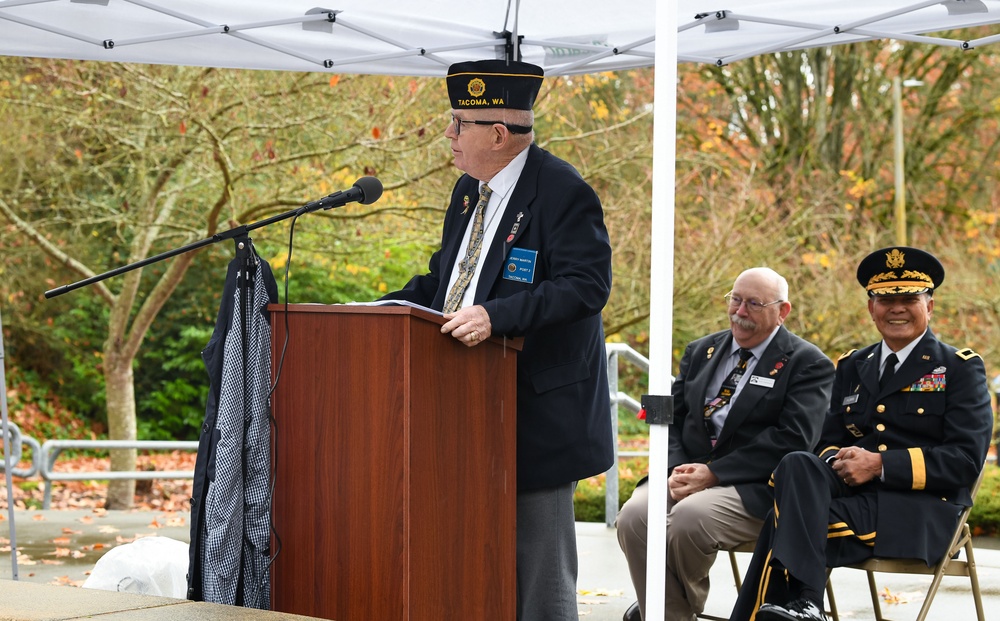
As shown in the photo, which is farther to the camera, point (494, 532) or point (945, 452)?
point (945, 452)

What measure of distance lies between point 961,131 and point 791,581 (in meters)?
14.2

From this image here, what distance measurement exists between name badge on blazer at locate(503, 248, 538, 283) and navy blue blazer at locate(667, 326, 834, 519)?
60.3 inches

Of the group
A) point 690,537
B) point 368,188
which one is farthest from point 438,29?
point 690,537

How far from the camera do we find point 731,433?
453 centimetres

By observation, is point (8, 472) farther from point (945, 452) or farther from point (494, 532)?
point (945, 452)

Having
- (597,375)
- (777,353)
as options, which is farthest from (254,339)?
(777,353)

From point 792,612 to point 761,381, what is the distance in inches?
41.2

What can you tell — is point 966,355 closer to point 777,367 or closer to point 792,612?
point 777,367

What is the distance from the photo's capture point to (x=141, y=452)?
55.4ft

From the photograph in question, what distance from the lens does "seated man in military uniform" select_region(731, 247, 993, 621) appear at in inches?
153

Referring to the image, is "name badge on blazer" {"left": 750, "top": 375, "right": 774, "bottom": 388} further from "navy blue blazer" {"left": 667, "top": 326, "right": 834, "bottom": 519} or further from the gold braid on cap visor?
the gold braid on cap visor

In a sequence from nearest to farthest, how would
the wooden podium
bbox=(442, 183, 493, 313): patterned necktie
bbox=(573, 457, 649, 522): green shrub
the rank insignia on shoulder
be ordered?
the wooden podium < bbox=(442, 183, 493, 313): patterned necktie < the rank insignia on shoulder < bbox=(573, 457, 649, 522): green shrub

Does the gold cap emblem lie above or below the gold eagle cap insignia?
above

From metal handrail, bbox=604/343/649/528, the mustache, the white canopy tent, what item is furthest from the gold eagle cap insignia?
metal handrail, bbox=604/343/649/528
